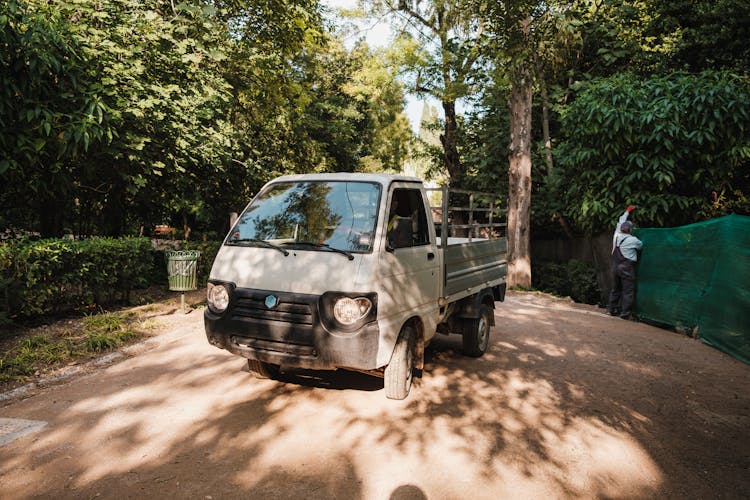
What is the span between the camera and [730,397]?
5.20m

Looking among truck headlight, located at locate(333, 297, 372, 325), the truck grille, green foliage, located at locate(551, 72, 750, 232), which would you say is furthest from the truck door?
Result: green foliage, located at locate(551, 72, 750, 232)

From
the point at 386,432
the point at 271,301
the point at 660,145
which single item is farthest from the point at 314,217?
the point at 660,145

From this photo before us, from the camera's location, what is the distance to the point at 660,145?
10.2 meters

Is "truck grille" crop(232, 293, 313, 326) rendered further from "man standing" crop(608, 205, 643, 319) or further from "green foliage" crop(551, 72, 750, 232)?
"green foliage" crop(551, 72, 750, 232)

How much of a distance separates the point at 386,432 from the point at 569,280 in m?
11.8

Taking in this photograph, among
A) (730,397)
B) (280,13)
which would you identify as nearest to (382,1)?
(280,13)

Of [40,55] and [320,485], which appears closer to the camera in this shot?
[320,485]

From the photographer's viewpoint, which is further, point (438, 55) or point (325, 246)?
point (438, 55)

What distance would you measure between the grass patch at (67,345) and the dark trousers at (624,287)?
893 cm

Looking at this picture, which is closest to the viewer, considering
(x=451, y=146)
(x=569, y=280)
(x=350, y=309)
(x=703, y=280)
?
(x=350, y=309)

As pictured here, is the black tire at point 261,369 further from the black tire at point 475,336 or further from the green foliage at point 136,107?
the green foliage at point 136,107

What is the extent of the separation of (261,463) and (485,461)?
1.68m

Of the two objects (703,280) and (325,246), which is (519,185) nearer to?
(703,280)

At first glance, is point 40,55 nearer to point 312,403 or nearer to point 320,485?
point 312,403
